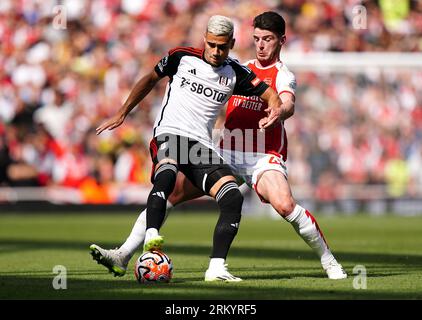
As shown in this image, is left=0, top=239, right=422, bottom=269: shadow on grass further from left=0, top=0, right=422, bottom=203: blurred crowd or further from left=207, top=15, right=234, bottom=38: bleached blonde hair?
left=0, top=0, right=422, bottom=203: blurred crowd

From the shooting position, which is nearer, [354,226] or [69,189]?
[354,226]

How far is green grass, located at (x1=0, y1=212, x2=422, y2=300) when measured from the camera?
23.1 ft

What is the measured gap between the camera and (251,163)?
8625 mm

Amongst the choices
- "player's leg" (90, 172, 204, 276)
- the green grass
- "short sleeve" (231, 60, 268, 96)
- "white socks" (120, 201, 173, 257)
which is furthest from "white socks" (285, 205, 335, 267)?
"white socks" (120, 201, 173, 257)

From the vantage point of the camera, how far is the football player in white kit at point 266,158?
8.14 meters

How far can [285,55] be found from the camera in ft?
69.0

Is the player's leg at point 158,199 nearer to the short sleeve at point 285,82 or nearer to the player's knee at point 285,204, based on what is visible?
the player's knee at point 285,204

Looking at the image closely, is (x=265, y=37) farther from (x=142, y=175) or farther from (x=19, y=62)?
(x=19, y=62)

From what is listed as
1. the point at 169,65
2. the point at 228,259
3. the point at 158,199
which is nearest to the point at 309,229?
the point at 158,199

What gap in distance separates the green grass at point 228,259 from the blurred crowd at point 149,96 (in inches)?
62.7

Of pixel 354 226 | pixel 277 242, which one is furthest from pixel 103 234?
pixel 354 226

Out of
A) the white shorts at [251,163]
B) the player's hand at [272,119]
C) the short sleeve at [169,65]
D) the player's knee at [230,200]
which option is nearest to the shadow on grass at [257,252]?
the white shorts at [251,163]
